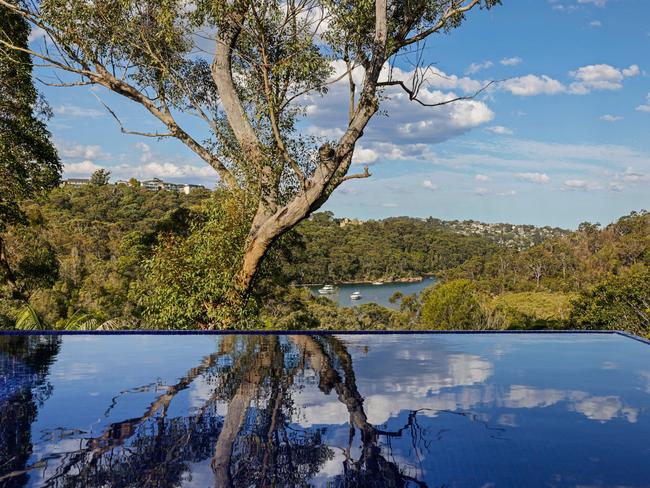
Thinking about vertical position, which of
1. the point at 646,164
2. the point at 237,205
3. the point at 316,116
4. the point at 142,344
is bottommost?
the point at 142,344

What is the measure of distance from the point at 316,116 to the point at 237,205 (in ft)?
5.03

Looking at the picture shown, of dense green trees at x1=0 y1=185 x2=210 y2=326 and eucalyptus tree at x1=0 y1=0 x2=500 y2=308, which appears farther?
dense green trees at x1=0 y1=185 x2=210 y2=326

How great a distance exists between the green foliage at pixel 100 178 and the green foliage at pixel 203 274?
2091cm

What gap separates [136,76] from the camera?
7.81m

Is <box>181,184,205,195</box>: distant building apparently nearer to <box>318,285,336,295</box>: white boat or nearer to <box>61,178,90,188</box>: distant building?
<box>61,178,90,188</box>: distant building

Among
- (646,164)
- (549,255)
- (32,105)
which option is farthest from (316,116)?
(549,255)

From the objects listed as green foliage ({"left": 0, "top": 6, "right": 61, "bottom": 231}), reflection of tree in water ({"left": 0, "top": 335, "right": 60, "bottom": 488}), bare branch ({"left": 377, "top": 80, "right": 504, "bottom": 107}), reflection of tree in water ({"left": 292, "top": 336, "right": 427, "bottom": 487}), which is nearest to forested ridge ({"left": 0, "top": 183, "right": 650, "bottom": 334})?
green foliage ({"left": 0, "top": 6, "right": 61, "bottom": 231})

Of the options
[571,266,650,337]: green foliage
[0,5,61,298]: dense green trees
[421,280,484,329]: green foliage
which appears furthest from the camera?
[421,280,484,329]: green foliage

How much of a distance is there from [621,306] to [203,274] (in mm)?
11886

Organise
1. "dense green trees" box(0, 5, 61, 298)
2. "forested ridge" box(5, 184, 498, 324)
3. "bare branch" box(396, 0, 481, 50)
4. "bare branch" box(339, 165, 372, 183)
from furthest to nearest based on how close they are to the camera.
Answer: "forested ridge" box(5, 184, 498, 324), "dense green trees" box(0, 5, 61, 298), "bare branch" box(396, 0, 481, 50), "bare branch" box(339, 165, 372, 183)

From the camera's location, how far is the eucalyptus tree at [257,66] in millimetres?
6250

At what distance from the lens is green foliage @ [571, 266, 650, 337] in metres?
14.2

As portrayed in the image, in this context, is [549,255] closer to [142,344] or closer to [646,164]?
[646,164]

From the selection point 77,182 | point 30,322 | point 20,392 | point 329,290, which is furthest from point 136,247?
point 77,182
